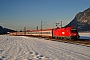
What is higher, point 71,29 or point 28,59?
point 71,29

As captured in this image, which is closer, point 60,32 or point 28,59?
point 28,59

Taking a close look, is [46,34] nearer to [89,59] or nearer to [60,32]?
[60,32]

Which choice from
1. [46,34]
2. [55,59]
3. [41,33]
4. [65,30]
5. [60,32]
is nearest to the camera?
[55,59]

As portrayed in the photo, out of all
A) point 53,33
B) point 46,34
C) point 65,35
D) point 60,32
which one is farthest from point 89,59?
point 46,34

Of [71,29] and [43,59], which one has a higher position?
[71,29]

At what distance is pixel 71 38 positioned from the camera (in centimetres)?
3375

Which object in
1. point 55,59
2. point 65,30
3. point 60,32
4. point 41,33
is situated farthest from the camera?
point 41,33

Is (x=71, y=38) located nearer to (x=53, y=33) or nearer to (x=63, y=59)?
(x=53, y=33)

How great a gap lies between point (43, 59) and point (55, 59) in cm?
78

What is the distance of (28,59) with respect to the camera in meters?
10.3

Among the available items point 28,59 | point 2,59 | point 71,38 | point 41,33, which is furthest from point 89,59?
point 41,33

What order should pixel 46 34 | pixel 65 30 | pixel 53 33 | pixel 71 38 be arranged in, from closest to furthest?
pixel 71 38 < pixel 65 30 < pixel 53 33 < pixel 46 34

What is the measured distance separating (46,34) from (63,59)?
44.7m

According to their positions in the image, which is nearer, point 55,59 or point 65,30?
point 55,59
